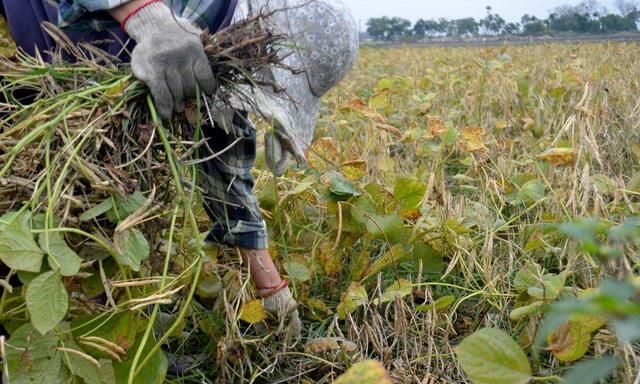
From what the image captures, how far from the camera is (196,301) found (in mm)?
1463

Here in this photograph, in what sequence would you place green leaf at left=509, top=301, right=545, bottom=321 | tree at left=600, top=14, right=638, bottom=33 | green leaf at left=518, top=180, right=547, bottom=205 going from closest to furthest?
green leaf at left=509, top=301, right=545, bottom=321
green leaf at left=518, top=180, right=547, bottom=205
tree at left=600, top=14, right=638, bottom=33

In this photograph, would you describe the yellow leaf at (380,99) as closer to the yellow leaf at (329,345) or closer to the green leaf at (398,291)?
the green leaf at (398,291)

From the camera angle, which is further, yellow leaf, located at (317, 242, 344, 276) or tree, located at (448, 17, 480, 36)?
tree, located at (448, 17, 480, 36)

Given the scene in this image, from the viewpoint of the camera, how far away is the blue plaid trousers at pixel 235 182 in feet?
4.45

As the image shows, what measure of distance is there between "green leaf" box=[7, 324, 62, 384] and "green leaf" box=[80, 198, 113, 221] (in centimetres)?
14

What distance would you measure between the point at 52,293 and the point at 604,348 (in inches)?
30.9

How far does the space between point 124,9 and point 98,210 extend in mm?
291

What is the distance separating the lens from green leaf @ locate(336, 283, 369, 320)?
1.35m

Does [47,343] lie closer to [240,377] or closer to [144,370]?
[144,370]

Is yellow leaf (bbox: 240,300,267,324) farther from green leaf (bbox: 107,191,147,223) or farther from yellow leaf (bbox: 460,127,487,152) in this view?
yellow leaf (bbox: 460,127,487,152)

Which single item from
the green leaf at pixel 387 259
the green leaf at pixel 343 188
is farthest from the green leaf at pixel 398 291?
the green leaf at pixel 343 188

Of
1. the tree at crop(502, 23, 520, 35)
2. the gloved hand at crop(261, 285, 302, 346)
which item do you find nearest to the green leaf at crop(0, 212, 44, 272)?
the gloved hand at crop(261, 285, 302, 346)

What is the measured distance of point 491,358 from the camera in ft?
2.97

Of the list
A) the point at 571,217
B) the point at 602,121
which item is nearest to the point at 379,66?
the point at 602,121
